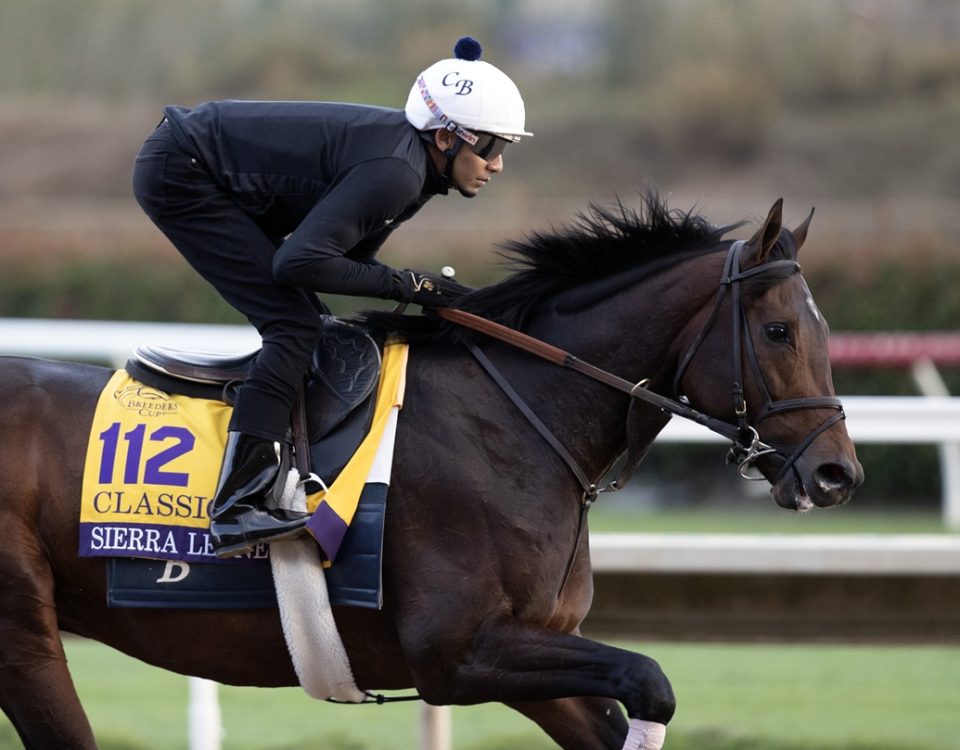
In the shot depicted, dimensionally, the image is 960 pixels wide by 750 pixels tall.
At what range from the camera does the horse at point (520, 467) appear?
3791 mm

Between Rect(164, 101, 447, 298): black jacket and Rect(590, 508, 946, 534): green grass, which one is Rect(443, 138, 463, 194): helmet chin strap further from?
Rect(590, 508, 946, 534): green grass

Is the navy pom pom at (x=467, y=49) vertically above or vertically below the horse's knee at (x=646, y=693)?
above

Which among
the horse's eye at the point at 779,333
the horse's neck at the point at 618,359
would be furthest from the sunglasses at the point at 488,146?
the horse's eye at the point at 779,333

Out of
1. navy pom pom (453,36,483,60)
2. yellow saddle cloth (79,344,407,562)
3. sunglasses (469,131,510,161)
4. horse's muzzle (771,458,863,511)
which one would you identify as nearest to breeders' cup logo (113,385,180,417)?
yellow saddle cloth (79,344,407,562)

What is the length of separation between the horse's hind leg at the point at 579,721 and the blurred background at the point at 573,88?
1312cm

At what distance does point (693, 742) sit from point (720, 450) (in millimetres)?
6644

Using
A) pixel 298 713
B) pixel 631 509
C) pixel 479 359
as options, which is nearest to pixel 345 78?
pixel 631 509

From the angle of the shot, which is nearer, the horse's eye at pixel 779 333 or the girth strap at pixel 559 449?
the horse's eye at pixel 779 333

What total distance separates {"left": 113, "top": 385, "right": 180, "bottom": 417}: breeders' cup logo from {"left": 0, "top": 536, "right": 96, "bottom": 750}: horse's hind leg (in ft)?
1.48

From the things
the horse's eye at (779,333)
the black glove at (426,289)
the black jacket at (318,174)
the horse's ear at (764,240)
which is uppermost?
the black jacket at (318,174)

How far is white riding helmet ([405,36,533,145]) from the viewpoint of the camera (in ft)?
13.0

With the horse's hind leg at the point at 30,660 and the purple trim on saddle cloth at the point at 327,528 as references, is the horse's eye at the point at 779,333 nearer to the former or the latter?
the purple trim on saddle cloth at the point at 327,528

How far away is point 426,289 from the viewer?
4.11 metres

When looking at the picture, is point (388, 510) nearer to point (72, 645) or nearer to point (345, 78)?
point (72, 645)
